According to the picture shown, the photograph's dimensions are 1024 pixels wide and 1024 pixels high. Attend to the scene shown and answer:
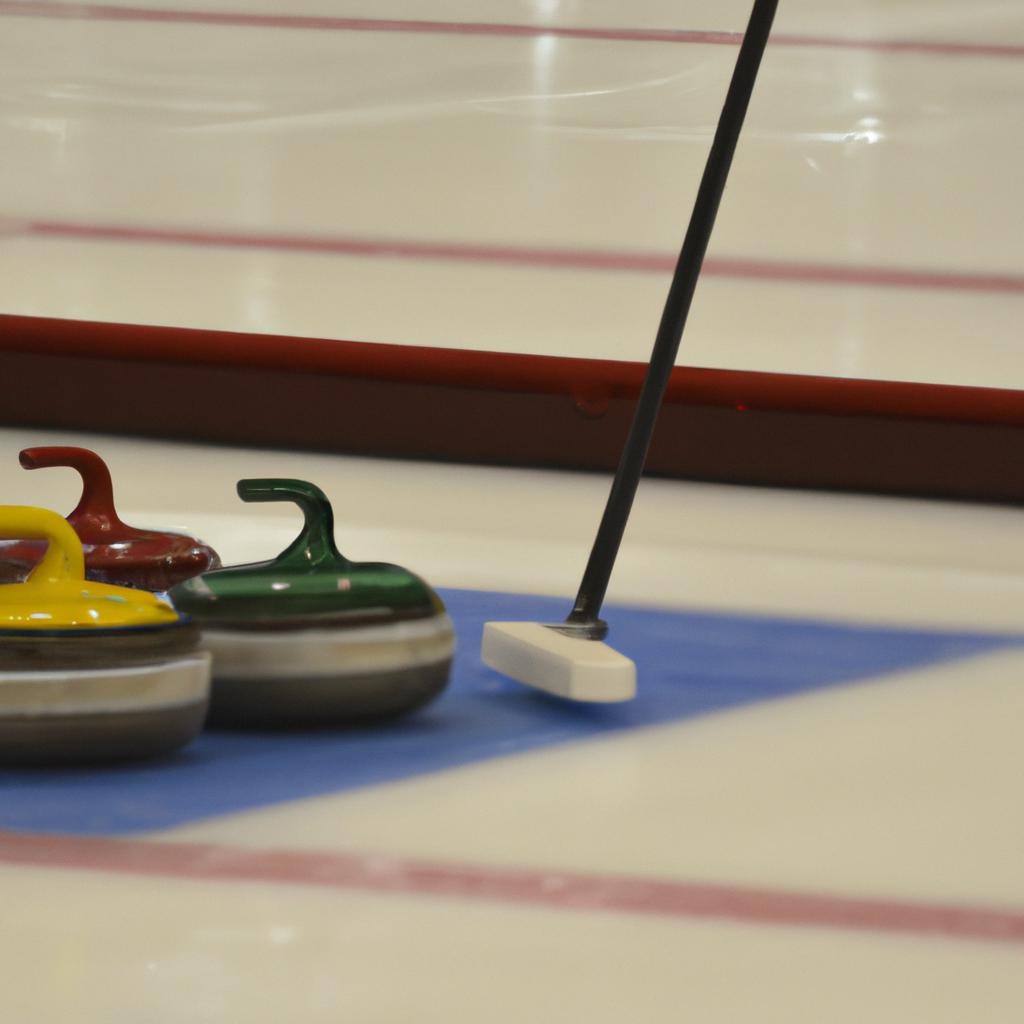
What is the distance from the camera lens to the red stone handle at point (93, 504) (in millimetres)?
622

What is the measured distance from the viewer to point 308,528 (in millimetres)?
545

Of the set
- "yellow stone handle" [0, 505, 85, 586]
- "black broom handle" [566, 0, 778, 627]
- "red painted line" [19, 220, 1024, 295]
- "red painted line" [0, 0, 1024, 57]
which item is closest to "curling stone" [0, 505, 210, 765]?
"yellow stone handle" [0, 505, 85, 586]

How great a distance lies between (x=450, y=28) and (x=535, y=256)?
1.31 feet

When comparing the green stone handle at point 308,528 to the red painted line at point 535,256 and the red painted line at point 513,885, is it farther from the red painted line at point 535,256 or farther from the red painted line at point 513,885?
the red painted line at point 535,256

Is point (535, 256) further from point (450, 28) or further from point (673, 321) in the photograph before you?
point (673, 321)

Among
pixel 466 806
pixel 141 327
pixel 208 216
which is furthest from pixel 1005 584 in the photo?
pixel 208 216

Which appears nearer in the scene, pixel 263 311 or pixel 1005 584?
pixel 1005 584

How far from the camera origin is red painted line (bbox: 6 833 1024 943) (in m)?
0.41

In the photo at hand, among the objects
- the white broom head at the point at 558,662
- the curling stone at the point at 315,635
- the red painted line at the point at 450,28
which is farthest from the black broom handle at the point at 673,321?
the red painted line at the point at 450,28

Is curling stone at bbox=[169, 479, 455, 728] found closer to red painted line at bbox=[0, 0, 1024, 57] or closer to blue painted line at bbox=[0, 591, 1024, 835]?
blue painted line at bbox=[0, 591, 1024, 835]

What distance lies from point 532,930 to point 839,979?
0.08 meters

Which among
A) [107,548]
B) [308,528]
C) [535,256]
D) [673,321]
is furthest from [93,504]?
[535,256]

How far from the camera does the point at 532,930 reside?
394 mm

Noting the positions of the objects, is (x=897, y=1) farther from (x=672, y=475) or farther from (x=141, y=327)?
(x=141, y=327)
